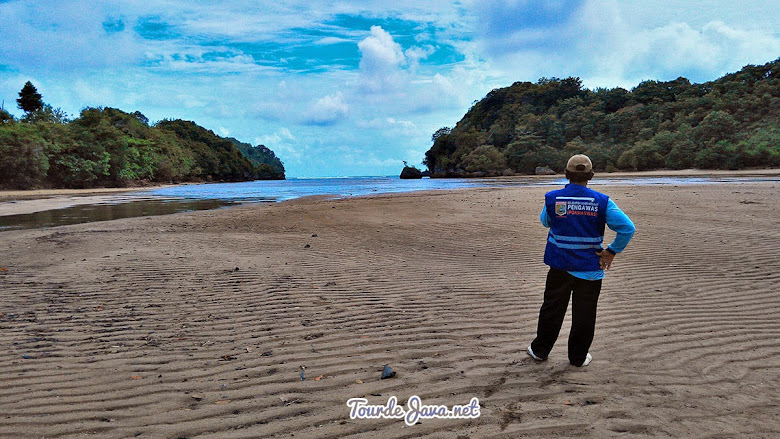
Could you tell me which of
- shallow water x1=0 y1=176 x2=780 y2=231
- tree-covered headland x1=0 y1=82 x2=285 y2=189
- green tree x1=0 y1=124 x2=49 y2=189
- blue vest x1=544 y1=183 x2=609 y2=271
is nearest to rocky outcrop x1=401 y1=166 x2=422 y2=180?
tree-covered headland x1=0 y1=82 x2=285 y2=189

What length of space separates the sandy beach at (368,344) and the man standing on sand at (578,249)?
0.36 m

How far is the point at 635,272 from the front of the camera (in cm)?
725

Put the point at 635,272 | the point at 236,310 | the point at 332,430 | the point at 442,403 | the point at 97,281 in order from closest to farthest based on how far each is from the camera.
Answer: the point at 332,430 < the point at 442,403 < the point at 236,310 < the point at 97,281 < the point at 635,272

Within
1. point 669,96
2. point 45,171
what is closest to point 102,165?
point 45,171

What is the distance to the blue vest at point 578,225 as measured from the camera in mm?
3355

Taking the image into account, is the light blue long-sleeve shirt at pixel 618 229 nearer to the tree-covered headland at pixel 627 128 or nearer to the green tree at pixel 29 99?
the tree-covered headland at pixel 627 128

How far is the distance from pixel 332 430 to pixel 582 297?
2.20 metres

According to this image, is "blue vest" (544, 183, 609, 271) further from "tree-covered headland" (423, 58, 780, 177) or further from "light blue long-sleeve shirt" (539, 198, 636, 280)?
"tree-covered headland" (423, 58, 780, 177)

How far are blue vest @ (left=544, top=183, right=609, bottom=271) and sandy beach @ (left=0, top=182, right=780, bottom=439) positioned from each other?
0.95 metres

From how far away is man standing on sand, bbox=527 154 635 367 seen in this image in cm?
335

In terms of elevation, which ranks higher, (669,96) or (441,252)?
(669,96)

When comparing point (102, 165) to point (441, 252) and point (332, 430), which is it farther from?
point (332, 430)

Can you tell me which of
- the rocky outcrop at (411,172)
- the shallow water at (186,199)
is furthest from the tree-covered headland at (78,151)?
the rocky outcrop at (411,172)

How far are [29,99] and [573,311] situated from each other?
290ft
